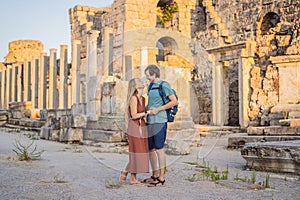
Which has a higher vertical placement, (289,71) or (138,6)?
(138,6)

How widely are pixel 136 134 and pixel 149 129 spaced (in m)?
0.18

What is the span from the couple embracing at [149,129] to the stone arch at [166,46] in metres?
16.6

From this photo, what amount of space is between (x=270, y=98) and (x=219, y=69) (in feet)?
8.78

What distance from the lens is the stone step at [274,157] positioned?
19.7 feet

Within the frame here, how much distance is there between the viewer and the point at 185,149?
355 inches

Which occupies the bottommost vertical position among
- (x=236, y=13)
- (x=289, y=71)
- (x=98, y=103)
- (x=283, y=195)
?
(x=283, y=195)

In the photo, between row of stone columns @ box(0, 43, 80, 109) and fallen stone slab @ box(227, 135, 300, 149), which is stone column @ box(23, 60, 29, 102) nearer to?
row of stone columns @ box(0, 43, 80, 109)

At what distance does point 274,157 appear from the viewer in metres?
6.20

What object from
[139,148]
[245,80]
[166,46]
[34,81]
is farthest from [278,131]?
[34,81]

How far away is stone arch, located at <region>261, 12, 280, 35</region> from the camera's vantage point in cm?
1703

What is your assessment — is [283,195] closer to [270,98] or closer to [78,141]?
[78,141]

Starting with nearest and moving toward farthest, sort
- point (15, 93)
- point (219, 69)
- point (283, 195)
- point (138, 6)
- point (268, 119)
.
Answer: point (283, 195) → point (268, 119) → point (219, 69) → point (138, 6) → point (15, 93)

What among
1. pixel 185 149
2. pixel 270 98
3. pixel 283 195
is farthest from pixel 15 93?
pixel 283 195

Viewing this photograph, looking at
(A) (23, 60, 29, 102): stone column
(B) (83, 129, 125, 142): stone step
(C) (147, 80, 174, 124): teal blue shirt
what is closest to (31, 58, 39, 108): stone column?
(A) (23, 60, 29, 102): stone column
